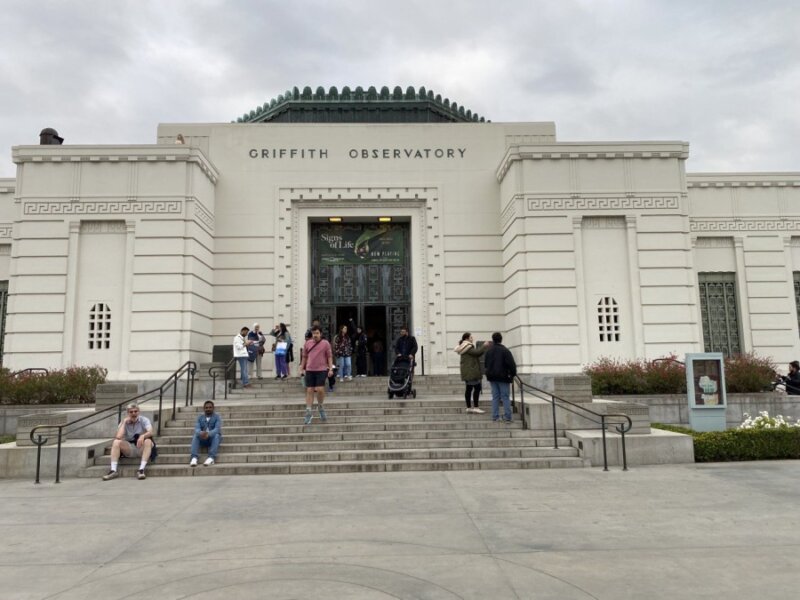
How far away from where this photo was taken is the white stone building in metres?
17.6

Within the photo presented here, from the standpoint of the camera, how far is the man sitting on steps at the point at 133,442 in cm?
975

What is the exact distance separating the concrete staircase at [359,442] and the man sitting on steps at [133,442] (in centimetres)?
25

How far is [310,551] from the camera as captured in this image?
5516 millimetres

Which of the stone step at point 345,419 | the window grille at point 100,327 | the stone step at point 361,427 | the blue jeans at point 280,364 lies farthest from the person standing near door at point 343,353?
the window grille at point 100,327

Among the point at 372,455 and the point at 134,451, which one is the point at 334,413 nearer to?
the point at 372,455

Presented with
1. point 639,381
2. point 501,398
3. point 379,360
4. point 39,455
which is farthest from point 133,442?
point 639,381

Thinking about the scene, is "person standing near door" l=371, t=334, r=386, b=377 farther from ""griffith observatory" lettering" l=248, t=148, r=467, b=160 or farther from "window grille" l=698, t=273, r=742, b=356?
"window grille" l=698, t=273, r=742, b=356

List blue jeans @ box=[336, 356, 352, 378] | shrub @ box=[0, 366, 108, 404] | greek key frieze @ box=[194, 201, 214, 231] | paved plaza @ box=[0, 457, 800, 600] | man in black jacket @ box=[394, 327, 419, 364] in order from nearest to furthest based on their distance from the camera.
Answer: paved plaza @ box=[0, 457, 800, 600] < man in black jacket @ box=[394, 327, 419, 364] < shrub @ box=[0, 366, 108, 404] < blue jeans @ box=[336, 356, 352, 378] < greek key frieze @ box=[194, 201, 214, 231]

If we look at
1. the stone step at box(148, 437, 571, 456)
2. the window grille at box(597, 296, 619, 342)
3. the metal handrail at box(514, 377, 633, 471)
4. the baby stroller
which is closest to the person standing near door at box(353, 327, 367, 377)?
the baby stroller

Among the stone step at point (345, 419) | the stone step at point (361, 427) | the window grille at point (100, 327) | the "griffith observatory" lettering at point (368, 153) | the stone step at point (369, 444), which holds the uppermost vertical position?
the "griffith observatory" lettering at point (368, 153)

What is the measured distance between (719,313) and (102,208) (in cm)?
2032

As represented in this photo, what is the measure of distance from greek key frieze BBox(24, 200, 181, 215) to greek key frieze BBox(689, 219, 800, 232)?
1730 centimetres

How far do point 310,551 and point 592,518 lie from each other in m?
3.11

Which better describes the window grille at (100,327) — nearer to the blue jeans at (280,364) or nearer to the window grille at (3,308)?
the window grille at (3,308)
